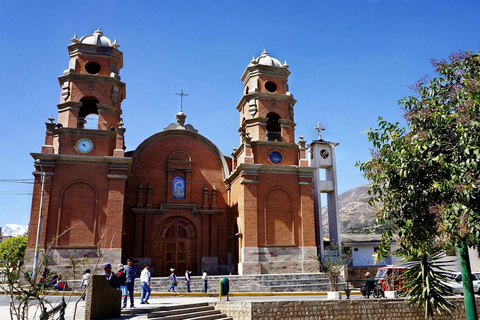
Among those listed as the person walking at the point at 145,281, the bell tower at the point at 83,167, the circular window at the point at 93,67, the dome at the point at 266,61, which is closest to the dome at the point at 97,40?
the bell tower at the point at 83,167

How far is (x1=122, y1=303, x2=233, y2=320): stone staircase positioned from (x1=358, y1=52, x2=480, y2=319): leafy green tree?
23.1 ft

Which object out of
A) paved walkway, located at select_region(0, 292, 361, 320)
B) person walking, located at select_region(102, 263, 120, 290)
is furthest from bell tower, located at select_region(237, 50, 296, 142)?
person walking, located at select_region(102, 263, 120, 290)

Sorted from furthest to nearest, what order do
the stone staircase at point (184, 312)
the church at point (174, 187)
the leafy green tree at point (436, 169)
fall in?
the church at point (174, 187) → the stone staircase at point (184, 312) → the leafy green tree at point (436, 169)

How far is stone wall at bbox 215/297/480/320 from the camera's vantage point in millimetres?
14586

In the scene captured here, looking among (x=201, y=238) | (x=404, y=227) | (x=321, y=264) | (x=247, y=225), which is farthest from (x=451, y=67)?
(x=201, y=238)

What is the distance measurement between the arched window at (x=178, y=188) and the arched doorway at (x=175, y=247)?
1694mm

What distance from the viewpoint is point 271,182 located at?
27.5 m

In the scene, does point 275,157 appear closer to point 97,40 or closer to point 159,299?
point 159,299

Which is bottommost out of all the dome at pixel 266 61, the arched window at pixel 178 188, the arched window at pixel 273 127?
the arched window at pixel 178 188

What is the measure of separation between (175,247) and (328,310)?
1529cm

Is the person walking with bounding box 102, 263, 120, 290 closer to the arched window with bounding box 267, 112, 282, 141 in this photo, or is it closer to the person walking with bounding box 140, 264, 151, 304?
the person walking with bounding box 140, 264, 151, 304

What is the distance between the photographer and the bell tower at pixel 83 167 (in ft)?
77.3

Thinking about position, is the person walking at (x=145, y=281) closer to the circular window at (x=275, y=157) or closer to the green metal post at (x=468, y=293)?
the green metal post at (x=468, y=293)

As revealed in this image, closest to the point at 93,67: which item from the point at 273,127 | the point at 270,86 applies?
the point at 270,86
